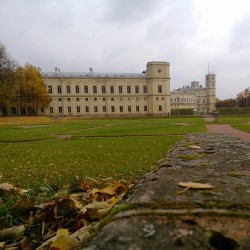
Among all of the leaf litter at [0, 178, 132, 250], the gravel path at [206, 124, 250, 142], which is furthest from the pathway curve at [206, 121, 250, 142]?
the leaf litter at [0, 178, 132, 250]

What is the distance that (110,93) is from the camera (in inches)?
3157

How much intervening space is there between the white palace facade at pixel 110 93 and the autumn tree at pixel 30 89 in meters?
10.4

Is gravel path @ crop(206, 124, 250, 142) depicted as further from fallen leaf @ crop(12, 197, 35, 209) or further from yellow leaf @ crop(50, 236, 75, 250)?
yellow leaf @ crop(50, 236, 75, 250)

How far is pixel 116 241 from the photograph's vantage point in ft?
3.29

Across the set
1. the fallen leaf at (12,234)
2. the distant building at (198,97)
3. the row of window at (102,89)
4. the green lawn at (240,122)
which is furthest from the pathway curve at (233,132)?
the distant building at (198,97)

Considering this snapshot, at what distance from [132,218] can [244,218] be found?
474 mm

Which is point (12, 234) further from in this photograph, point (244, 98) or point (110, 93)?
point (244, 98)

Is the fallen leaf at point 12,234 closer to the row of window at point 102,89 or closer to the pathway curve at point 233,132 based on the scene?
the pathway curve at point 233,132

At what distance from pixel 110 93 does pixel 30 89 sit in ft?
82.5

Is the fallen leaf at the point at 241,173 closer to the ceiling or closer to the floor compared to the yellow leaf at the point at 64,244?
closer to the ceiling

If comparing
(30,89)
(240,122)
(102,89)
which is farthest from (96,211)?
(102,89)

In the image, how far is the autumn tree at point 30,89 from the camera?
202 ft

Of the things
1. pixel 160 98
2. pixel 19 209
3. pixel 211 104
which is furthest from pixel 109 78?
pixel 19 209

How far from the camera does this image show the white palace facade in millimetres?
76812
